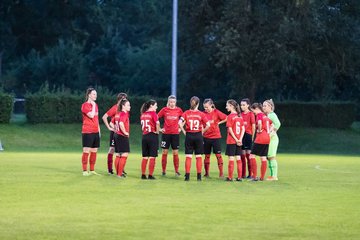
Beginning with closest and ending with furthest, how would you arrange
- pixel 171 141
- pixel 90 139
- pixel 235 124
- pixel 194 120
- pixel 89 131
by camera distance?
1. pixel 194 120
2. pixel 235 124
3. pixel 90 139
4. pixel 89 131
5. pixel 171 141

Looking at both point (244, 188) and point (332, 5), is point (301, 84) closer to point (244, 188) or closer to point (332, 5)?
point (332, 5)

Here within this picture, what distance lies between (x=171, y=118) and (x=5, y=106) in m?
26.5

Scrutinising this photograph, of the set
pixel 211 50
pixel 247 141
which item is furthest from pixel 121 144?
pixel 211 50

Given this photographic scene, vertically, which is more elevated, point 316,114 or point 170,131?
point 170,131

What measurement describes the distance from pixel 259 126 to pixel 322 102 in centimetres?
3403

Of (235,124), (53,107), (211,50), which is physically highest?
(211,50)

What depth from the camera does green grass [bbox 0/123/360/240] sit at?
1516cm

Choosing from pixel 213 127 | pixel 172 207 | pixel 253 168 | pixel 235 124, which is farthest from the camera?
pixel 213 127

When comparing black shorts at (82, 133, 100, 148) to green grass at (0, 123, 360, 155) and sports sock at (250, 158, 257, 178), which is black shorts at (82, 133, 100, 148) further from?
green grass at (0, 123, 360, 155)

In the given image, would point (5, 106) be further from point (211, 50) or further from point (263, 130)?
point (263, 130)

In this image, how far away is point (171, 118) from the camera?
90.7 feet

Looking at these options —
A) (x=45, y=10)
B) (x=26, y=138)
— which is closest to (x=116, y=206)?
(x=26, y=138)

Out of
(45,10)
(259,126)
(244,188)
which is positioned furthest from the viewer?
(45,10)

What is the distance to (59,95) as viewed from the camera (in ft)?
181
